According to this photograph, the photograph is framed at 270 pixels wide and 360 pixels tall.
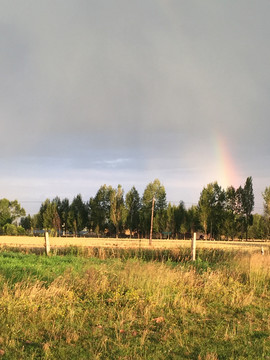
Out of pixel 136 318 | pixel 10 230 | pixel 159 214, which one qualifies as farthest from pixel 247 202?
pixel 136 318

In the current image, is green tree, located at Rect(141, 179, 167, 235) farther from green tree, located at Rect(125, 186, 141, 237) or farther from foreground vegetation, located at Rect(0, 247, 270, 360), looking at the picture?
foreground vegetation, located at Rect(0, 247, 270, 360)

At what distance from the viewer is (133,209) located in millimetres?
87688

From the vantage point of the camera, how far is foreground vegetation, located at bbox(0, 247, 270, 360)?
14.7ft

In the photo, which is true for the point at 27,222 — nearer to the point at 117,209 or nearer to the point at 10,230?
the point at 10,230

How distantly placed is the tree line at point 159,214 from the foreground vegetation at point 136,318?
7006 centimetres

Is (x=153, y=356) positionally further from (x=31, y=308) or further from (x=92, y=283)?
(x=92, y=283)

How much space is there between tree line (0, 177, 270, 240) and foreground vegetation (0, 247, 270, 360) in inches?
2758

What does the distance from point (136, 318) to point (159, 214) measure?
270ft

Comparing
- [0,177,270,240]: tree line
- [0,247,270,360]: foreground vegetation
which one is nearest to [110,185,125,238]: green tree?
[0,177,270,240]: tree line

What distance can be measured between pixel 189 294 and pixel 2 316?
4353mm

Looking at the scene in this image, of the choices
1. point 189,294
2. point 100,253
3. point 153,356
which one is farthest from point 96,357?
point 100,253

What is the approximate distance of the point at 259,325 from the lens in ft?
19.3

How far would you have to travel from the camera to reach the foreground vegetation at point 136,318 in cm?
447

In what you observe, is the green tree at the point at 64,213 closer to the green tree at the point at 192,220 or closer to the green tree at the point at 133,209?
the green tree at the point at 133,209
